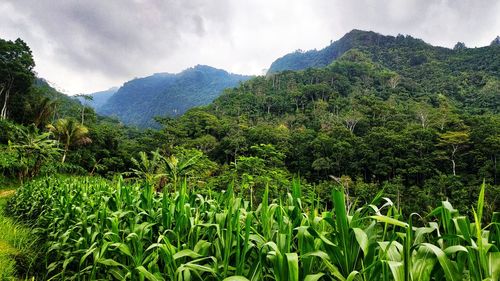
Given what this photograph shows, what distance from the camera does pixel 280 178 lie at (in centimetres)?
1767

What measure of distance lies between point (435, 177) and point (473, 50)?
78.4 meters

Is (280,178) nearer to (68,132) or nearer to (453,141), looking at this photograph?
(68,132)

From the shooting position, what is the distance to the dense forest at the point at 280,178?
4.20ft

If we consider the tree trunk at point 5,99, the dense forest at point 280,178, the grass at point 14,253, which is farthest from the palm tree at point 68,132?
the grass at point 14,253

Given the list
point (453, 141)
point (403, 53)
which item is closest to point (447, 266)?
point (453, 141)

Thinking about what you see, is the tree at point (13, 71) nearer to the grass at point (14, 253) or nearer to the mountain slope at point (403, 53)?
the grass at point (14, 253)

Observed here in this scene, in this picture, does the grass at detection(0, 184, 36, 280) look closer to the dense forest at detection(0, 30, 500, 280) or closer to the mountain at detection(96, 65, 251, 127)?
the dense forest at detection(0, 30, 500, 280)

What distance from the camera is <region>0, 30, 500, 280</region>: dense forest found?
1.28 m

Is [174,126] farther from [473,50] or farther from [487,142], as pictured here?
[473,50]

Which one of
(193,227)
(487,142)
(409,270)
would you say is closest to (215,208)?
(193,227)

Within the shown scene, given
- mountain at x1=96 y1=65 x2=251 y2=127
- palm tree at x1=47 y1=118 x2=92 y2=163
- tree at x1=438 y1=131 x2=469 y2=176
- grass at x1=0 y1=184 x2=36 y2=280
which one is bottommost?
grass at x1=0 y1=184 x2=36 y2=280

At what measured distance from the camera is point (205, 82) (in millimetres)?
170500

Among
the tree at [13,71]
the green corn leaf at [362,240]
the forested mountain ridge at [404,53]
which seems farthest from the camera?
the forested mountain ridge at [404,53]

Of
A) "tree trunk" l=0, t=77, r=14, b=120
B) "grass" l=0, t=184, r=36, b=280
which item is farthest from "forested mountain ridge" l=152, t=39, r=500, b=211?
"tree trunk" l=0, t=77, r=14, b=120
